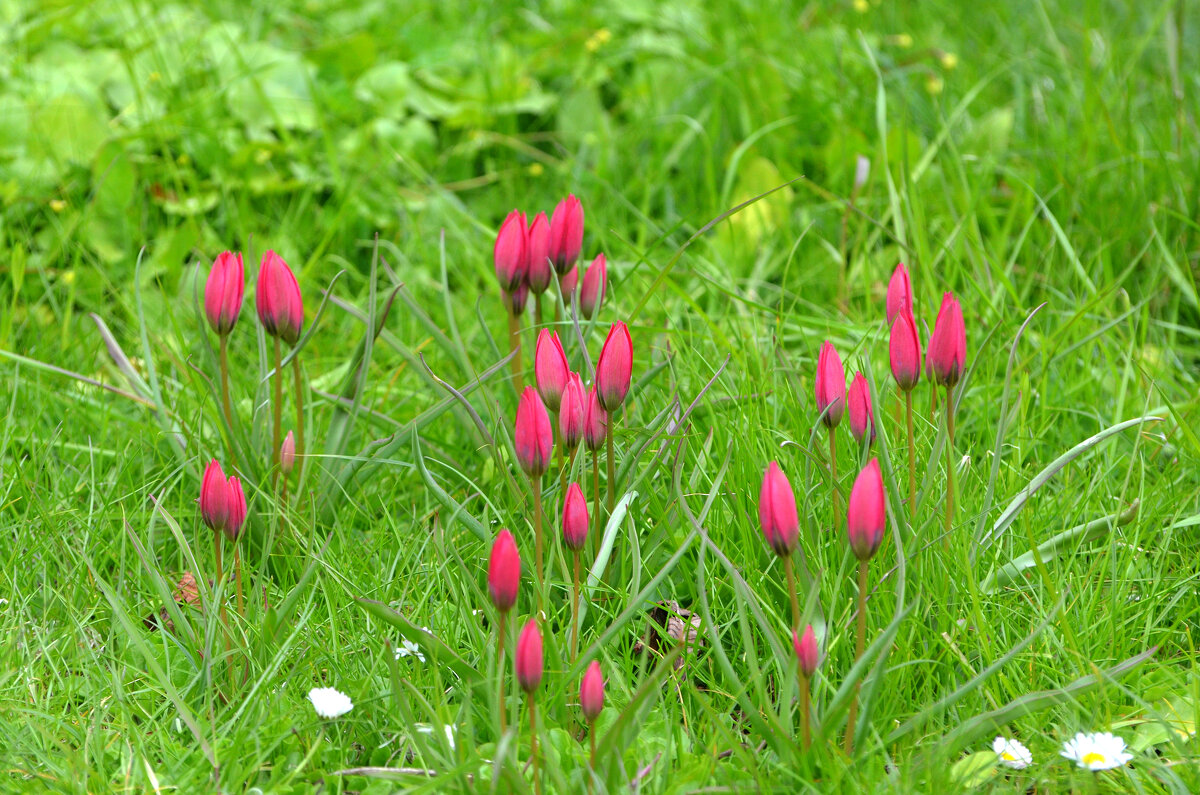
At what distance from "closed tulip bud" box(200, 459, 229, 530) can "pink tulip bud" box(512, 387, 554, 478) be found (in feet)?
1.39

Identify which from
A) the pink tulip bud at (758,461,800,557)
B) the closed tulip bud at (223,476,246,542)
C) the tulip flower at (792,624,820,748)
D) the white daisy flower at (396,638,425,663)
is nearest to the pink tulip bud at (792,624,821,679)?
the tulip flower at (792,624,820,748)

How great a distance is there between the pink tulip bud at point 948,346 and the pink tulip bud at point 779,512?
0.39m

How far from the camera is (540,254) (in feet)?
6.03

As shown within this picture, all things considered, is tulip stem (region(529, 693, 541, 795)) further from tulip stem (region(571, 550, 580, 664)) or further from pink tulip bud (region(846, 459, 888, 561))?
pink tulip bud (region(846, 459, 888, 561))

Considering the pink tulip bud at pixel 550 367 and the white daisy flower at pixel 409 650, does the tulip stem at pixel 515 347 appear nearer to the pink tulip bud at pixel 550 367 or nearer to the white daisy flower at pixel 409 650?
the pink tulip bud at pixel 550 367

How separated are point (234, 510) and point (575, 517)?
495mm

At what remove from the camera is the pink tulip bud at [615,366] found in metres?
1.48

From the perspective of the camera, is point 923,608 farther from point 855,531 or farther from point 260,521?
point 260,521

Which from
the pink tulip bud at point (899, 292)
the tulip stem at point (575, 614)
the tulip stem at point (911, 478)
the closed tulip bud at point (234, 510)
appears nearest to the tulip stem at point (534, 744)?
the tulip stem at point (575, 614)

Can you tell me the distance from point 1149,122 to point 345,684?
10.1ft

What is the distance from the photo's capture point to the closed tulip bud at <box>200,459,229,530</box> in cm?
153

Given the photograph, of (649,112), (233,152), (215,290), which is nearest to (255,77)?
(233,152)

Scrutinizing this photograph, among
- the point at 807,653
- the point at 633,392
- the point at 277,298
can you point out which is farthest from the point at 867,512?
the point at 277,298

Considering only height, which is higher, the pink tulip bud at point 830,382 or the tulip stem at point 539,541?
the pink tulip bud at point 830,382
